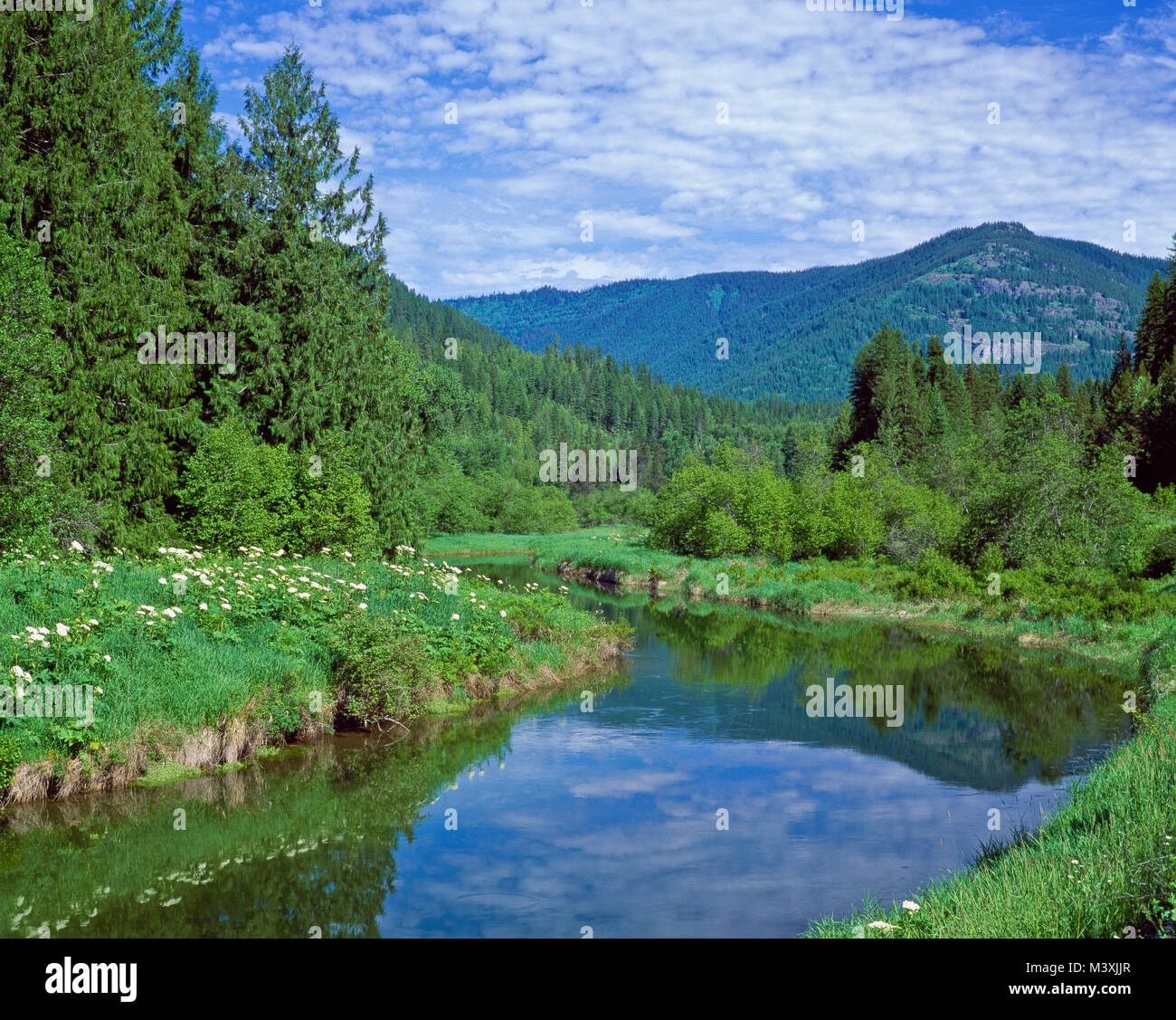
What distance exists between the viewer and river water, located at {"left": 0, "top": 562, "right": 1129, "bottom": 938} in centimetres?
1164

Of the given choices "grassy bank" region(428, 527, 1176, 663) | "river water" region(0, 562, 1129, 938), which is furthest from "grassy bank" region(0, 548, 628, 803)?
"grassy bank" region(428, 527, 1176, 663)

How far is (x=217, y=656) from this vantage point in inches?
679

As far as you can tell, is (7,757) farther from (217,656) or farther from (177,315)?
(177,315)

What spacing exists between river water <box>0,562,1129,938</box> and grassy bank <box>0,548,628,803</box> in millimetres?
690

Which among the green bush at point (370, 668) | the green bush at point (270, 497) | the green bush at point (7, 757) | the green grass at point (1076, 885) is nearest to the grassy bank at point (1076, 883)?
the green grass at point (1076, 885)

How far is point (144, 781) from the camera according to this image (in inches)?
604

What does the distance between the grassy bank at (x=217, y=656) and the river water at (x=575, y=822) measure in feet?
2.26

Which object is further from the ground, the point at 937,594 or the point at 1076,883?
the point at 1076,883

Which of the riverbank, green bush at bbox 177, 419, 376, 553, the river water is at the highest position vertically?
green bush at bbox 177, 419, 376, 553

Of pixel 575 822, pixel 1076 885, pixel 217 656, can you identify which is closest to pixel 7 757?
pixel 217 656

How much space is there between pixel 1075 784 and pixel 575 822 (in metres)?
8.16

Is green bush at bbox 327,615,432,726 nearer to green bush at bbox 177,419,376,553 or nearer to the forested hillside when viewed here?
the forested hillside
